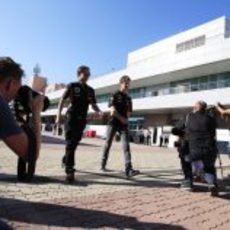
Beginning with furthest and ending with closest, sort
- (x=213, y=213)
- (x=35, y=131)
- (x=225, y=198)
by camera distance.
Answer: (x=225, y=198) → (x=213, y=213) → (x=35, y=131)

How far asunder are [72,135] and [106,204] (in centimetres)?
190

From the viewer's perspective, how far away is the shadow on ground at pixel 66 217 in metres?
4.54

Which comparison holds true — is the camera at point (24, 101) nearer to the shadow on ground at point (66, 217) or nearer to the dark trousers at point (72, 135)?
the shadow on ground at point (66, 217)

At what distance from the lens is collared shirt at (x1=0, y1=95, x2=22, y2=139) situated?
2488 millimetres

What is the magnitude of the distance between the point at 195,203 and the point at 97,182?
1.72 meters

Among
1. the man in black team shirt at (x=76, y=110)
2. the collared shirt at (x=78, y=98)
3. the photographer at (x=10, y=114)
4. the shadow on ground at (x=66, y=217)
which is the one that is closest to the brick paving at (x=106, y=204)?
the shadow on ground at (x=66, y=217)

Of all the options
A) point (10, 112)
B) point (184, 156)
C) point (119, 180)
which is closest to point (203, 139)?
point (184, 156)

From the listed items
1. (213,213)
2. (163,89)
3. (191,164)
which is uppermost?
(163,89)

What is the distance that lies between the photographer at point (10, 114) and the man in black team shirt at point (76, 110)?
4388mm

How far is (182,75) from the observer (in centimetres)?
4650

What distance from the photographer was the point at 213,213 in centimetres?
550

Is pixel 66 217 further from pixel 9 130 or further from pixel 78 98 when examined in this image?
pixel 78 98

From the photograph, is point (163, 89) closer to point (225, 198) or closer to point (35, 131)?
point (225, 198)

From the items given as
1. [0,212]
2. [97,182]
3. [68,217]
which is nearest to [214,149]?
[97,182]
